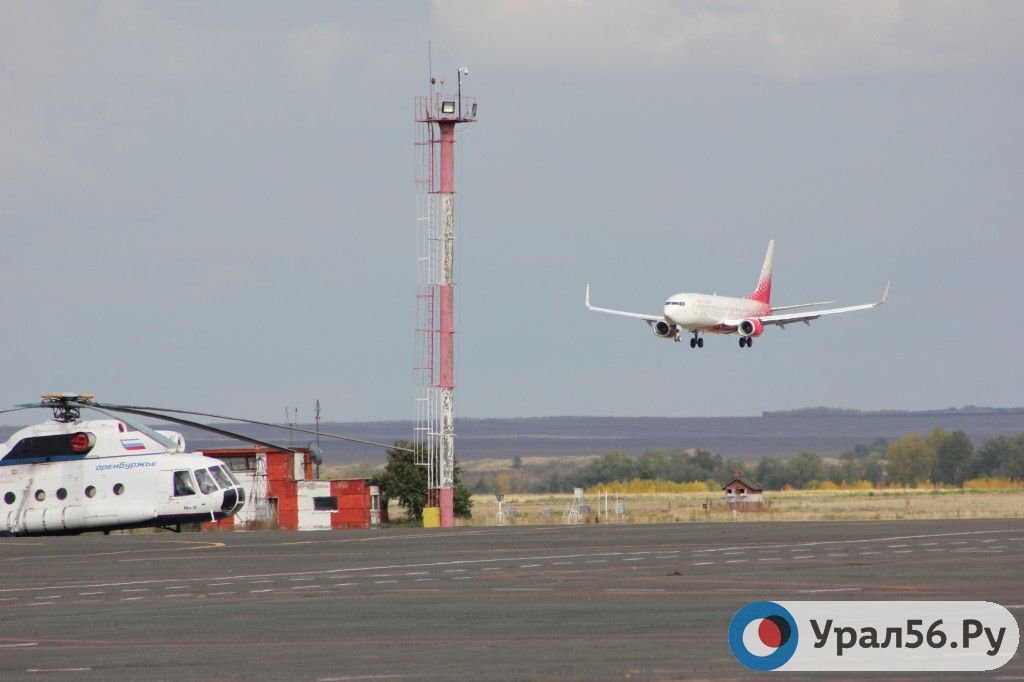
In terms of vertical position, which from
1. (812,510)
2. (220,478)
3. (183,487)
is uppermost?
(220,478)

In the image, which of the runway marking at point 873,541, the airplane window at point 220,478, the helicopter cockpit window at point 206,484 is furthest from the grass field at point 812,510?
the helicopter cockpit window at point 206,484

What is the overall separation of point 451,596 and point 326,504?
36.0 meters

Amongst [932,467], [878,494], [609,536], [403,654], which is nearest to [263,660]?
[403,654]

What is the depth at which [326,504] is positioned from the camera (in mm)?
60406

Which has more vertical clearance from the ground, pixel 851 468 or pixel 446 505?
pixel 851 468

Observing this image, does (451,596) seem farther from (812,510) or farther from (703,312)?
(703,312)

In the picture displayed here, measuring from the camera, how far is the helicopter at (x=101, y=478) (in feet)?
139

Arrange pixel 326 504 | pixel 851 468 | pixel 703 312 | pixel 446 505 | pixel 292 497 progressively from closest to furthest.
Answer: pixel 446 505, pixel 326 504, pixel 292 497, pixel 703 312, pixel 851 468

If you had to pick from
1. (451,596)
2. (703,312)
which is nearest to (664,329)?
(703,312)

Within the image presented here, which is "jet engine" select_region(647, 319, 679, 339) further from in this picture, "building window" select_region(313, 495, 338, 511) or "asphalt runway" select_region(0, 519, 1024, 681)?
"asphalt runway" select_region(0, 519, 1024, 681)

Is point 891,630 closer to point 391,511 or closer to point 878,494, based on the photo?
point 391,511

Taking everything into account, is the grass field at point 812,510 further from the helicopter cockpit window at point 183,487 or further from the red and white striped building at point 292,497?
the helicopter cockpit window at point 183,487

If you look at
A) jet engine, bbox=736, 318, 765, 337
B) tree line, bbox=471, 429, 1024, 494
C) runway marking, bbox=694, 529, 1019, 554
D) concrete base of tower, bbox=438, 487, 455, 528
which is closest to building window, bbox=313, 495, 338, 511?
concrete base of tower, bbox=438, 487, 455, 528

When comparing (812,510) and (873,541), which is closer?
(873,541)
